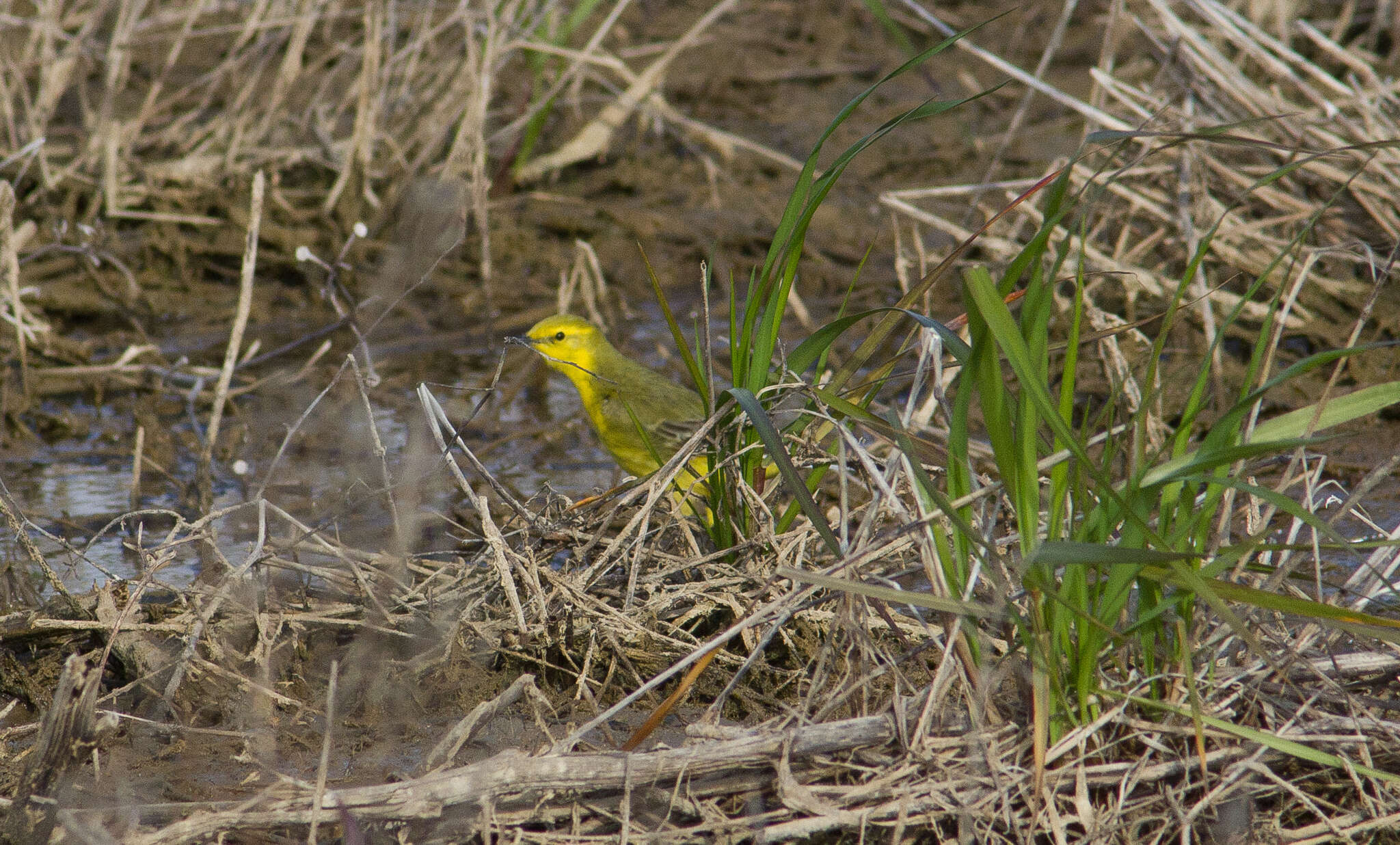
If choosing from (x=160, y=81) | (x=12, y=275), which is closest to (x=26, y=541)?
(x=12, y=275)

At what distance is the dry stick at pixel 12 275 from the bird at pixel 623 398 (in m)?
2.12

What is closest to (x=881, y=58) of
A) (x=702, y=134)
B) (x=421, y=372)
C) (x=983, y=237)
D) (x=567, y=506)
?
(x=702, y=134)

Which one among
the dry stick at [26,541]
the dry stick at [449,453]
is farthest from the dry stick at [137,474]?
the dry stick at [449,453]

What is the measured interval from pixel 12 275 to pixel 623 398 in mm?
2750

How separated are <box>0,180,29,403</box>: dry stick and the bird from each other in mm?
2123

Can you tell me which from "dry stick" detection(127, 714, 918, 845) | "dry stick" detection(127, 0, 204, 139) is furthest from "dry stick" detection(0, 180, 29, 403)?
"dry stick" detection(127, 714, 918, 845)

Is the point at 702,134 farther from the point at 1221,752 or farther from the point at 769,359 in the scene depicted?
the point at 1221,752

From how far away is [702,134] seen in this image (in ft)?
26.8

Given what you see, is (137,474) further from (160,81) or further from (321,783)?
(160,81)

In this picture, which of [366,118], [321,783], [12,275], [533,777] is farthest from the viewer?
[366,118]

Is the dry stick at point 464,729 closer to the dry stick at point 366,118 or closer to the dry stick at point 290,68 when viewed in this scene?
the dry stick at point 366,118

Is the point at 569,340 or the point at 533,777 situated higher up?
the point at 533,777

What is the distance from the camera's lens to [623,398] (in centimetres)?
486

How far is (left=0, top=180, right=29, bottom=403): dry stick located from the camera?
5.31 meters
